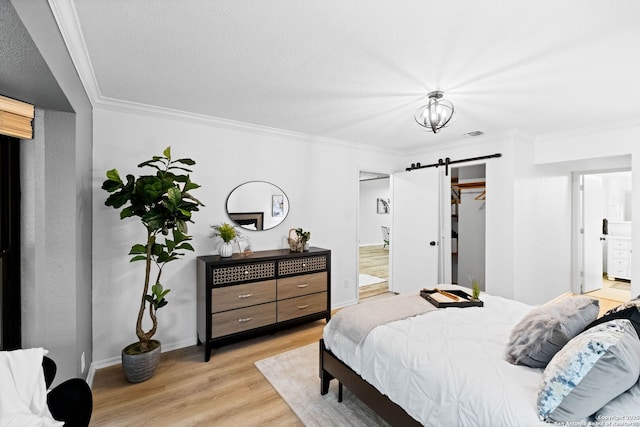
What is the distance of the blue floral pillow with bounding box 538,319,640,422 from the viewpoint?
3.86ft

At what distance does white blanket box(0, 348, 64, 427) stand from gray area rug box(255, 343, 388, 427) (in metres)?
1.44

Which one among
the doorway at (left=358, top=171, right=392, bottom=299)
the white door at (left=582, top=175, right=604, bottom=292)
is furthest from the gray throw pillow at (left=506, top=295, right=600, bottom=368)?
the doorway at (left=358, top=171, right=392, bottom=299)

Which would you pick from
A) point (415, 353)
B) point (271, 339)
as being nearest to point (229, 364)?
point (271, 339)

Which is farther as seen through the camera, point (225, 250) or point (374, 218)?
point (374, 218)

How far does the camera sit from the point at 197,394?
239 centimetres

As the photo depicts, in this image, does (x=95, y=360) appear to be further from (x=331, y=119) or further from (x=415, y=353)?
(x=331, y=119)

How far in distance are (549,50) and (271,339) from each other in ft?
11.3

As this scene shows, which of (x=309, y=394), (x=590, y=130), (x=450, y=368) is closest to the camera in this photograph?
(x=450, y=368)

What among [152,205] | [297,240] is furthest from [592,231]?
[152,205]

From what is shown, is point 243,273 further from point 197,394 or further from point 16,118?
point 16,118

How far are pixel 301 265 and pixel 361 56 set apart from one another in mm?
2269

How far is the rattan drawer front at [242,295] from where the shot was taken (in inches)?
115

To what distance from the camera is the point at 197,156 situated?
10.8 ft

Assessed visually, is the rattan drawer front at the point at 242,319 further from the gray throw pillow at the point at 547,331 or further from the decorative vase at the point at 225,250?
the gray throw pillow at the point at 547,331
